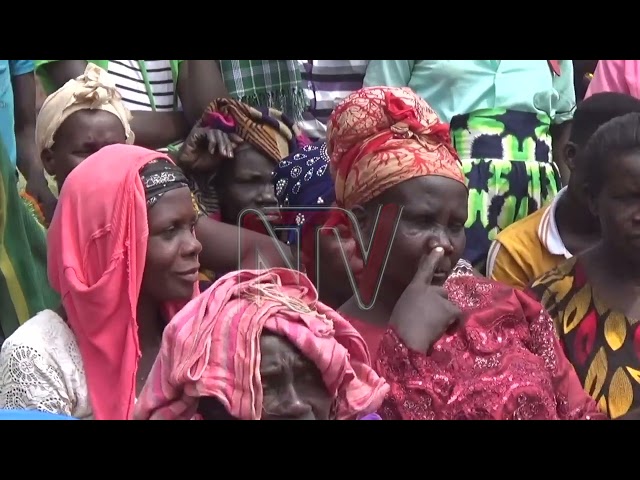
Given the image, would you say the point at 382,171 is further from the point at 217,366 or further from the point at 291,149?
the point at 217,366

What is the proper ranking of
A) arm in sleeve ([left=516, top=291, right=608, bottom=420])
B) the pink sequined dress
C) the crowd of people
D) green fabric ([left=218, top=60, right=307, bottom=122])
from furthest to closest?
green fabric ([left=218, top=60, right=307, bottom=122]) → arm in sleeve ([left=516, top=291, right=608, bottom=420]) → the pink sequined dress → the crowd of people

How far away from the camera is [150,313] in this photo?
11.2ft

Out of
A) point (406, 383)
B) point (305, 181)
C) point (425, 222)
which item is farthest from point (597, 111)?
point (406, 383)

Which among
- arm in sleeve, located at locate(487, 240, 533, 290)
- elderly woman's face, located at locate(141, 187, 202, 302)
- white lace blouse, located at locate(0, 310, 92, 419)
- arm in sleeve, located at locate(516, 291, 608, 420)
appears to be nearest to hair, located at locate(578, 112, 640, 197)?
arm in sleeve, located at locate(487, 240, 533, 290)

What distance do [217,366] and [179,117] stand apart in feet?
3.19

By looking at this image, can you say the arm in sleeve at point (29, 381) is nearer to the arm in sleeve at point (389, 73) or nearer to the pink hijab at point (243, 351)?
the pink hijab at point (243, 351)

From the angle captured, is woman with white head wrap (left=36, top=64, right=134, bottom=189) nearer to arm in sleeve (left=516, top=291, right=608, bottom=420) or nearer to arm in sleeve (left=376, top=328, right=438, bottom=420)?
arm in sleeve (left=376, top=328, right=438, bottom=420)

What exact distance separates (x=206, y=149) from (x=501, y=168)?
36.0 inches

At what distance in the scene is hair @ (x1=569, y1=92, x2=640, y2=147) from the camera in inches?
146

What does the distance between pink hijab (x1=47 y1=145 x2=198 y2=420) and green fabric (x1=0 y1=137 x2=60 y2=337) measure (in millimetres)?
268

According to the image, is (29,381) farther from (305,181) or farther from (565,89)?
(565,89)

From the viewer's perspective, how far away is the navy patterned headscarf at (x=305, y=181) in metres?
3.53

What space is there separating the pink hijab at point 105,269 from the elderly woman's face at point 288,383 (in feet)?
1.42

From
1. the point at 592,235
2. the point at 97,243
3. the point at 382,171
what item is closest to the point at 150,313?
the point at 97,243
